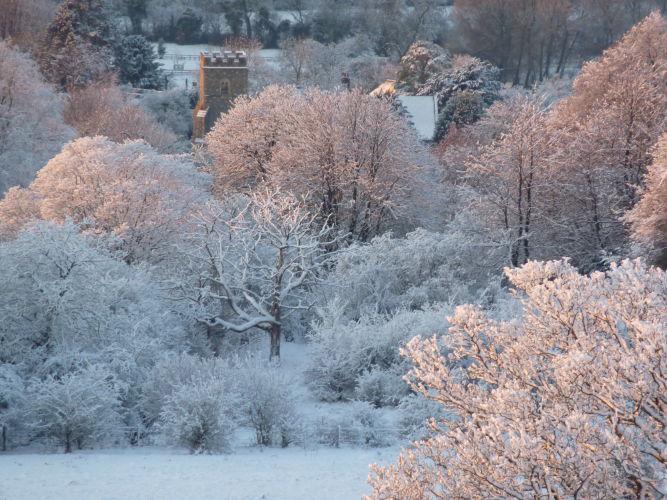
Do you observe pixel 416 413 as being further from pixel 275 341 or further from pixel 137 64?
pixel 137 64

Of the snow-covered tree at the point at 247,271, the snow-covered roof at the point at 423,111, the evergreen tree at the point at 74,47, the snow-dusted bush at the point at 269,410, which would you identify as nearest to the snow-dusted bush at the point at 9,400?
the snow-dusted bush at the point at 269,410

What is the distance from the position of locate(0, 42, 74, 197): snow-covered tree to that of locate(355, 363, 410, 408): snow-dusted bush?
686 inches

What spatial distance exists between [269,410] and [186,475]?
238cm

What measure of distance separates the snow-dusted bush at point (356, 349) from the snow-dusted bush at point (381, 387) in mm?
371

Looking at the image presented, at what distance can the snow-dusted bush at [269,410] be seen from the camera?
1359 centimetres

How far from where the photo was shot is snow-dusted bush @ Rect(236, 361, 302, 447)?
44.6 feet

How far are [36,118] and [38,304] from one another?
19510 mm

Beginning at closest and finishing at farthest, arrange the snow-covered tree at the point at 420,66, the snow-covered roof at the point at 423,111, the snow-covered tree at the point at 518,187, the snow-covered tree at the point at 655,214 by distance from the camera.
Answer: the snow-covered tree at the point at 655,214
the snow-covered tree at the point at 518,187
the snow-covered roof at the point at 423,111
the snow-covered tree at the point at 420,66

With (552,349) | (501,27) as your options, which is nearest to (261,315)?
(552,349)

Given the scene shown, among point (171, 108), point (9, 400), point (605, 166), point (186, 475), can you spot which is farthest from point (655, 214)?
point (171, 108)

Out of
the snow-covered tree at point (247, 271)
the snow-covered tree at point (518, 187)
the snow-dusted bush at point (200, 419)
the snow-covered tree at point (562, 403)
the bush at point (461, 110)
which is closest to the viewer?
the snow-covered tree at point (562, 403)

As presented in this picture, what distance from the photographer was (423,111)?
131 ft

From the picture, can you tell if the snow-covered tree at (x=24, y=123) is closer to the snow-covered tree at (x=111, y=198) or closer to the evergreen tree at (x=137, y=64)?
the snow-covered tree at (x=111, y=198)

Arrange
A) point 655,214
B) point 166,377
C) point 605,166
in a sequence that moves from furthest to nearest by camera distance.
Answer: point 605,166
point 655,214
point 166,377
